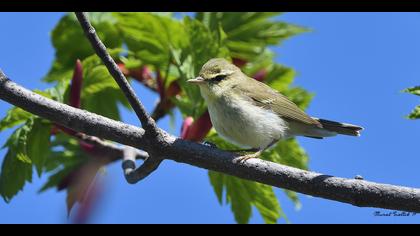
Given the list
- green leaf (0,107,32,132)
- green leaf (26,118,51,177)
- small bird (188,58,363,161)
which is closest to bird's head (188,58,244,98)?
small bird (188,58,363,161)

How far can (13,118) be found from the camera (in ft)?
13.4

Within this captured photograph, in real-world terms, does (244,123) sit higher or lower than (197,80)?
lower

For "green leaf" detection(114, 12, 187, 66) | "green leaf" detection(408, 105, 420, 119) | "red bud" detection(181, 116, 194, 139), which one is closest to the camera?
"green leaf" detection(408, 105, 420, 119)

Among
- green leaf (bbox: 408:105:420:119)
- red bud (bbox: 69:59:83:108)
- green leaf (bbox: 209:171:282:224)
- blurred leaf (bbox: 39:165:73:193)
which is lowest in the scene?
green leaf (bbox: 209:171:282:224)

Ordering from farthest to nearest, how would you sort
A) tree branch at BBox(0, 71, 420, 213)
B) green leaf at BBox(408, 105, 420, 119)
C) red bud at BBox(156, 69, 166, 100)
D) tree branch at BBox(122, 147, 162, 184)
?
red bud at BBox(156, 69, 166, 100)
tree branch at BBox(122, 147, 162, 184)
tree branch at BBox(0, 71, 420, 213)
green leaf at BBox(408, 105, 420, 119)

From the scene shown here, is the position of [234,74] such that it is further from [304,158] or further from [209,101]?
[304,158]

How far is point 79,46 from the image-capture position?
5.09m

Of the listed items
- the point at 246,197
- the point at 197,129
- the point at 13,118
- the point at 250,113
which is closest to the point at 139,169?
the point at 197,129

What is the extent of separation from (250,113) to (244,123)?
16cm

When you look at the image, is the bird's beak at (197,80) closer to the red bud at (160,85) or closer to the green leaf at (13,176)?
the red bud at (160,85)

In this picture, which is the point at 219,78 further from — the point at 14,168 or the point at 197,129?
the point at 14,168

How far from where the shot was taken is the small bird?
463 centimetres

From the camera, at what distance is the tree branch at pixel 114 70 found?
9.27 feet

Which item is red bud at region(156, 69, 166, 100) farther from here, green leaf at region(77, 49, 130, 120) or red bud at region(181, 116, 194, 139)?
red bud at region(181, 116, 194, 139)
